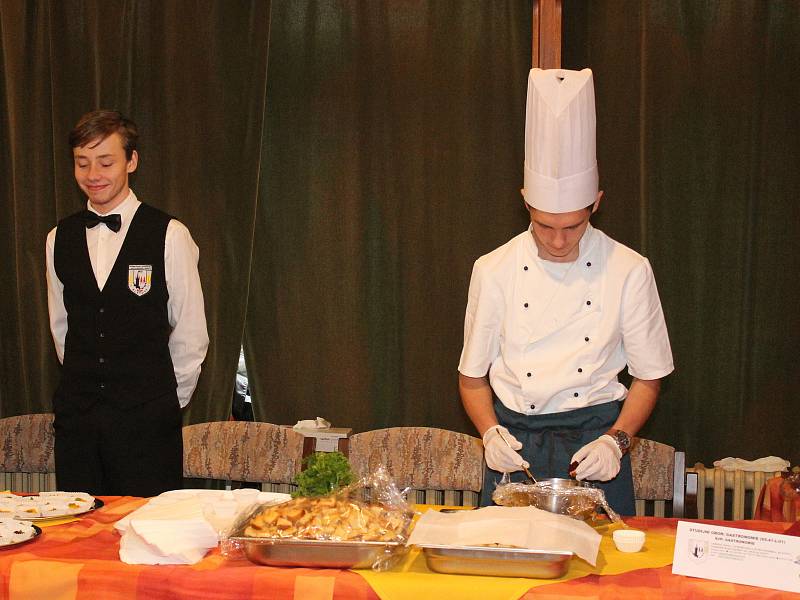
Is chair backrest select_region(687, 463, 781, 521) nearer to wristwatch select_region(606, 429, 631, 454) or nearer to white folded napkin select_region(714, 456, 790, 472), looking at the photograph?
white folded napkin select_region(714, 456, 790, 472)

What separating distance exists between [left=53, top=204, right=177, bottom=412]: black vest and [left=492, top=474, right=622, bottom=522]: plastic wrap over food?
128 centimetres

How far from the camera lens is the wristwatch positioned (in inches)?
86.3

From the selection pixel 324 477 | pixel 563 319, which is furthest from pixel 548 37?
pixel 324 477

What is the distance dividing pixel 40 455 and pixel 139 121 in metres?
1.45

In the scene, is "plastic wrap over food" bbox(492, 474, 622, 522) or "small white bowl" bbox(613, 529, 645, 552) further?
"plastic wrap over food" bbox(492, 474, 622, 522)

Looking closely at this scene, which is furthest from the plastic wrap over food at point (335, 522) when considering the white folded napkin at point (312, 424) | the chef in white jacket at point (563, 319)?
the white folded napkin at point (312, 424)

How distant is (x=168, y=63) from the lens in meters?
3.86

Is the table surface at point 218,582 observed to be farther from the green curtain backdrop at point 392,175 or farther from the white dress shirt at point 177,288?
the green curtain backdrop at point 392,175

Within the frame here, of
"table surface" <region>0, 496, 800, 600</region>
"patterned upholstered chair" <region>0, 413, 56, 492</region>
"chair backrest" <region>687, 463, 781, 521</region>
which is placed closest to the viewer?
"table surface" <region>0, 496, 800, 600</region>

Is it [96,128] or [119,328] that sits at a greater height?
[96,128]

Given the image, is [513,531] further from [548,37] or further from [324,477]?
[548,37]

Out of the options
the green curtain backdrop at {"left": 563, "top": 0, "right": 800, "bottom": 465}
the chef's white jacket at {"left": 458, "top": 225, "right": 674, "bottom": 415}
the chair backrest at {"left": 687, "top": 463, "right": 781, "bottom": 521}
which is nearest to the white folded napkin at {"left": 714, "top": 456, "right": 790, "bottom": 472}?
the chair backrest at {"left": 687, "top": 463, "right": 781, "bottom": 521}

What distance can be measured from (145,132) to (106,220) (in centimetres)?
121

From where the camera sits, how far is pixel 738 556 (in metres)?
1.56
